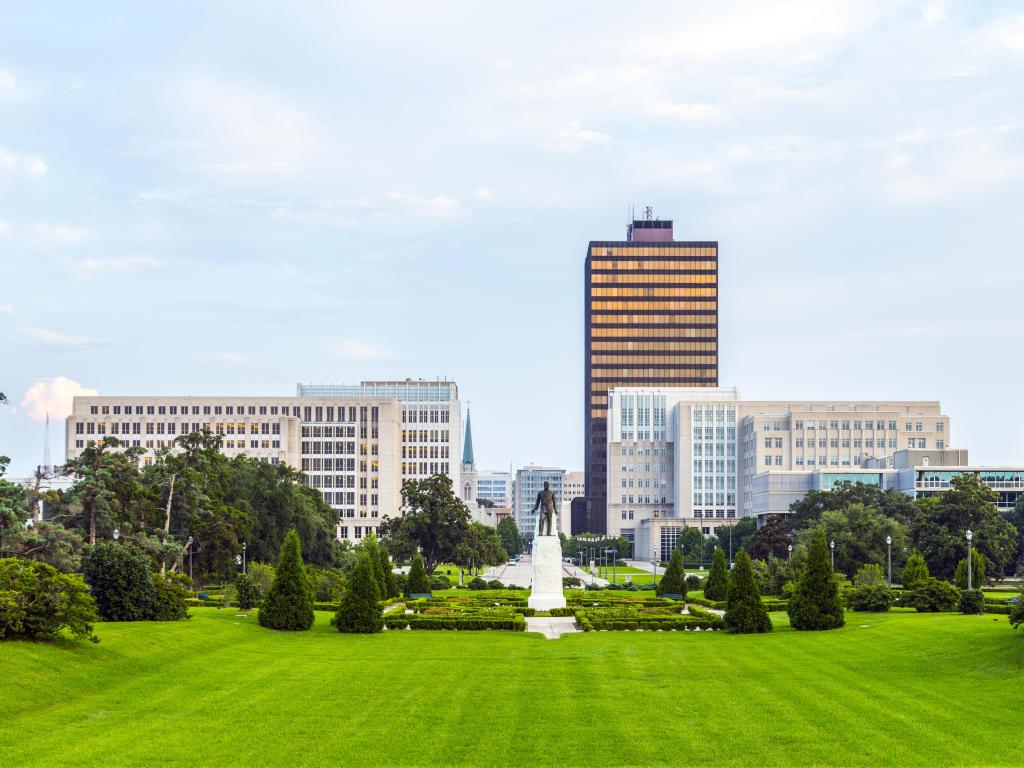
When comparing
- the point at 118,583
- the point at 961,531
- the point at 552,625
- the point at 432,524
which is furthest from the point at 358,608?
the point at 961,531

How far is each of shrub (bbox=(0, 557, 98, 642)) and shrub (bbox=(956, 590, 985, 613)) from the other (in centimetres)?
3981

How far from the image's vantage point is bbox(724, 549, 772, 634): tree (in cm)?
4994

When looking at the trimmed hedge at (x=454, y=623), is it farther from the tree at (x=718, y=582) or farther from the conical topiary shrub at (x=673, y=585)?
the conical topiary shrub at (x=673, y=585)

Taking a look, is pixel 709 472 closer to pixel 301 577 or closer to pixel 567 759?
pixel 301 577

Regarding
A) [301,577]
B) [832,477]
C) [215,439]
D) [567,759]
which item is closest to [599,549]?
[832,477]

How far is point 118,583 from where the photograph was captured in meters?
44.5

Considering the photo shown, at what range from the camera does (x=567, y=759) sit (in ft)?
71.5

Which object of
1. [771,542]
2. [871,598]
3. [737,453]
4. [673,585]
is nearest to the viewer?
[871,598]

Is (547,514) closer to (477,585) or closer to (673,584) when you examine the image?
(673,584)

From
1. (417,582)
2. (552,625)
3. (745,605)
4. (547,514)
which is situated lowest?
(417,582)

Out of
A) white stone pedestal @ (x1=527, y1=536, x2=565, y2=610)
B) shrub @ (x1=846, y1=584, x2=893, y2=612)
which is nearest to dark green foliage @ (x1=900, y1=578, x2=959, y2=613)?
shrub @ (x1=846, y1=584, x2=893, y2=612)

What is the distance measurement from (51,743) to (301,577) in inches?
1061

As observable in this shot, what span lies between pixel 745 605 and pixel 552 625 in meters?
10.5

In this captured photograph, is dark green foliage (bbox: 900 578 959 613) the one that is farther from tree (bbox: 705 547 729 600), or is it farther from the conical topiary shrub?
the conical topiary shrub
